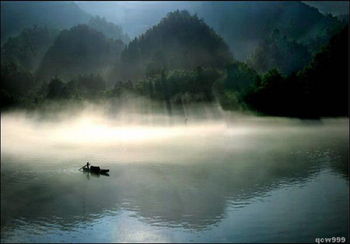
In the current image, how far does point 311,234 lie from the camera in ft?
87.4

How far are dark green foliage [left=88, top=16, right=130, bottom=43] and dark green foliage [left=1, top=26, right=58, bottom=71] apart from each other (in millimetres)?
17841

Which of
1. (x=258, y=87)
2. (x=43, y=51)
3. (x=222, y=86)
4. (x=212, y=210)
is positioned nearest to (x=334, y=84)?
(x=258, y=87)

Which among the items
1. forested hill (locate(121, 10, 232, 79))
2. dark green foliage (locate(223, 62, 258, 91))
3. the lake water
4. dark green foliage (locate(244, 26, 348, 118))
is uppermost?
forested hill (locate(121, 10, 232, 79))

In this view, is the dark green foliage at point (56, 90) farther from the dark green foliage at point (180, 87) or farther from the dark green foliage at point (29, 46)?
the dark green foliage at point (29, 46)

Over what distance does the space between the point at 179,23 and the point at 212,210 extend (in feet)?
275

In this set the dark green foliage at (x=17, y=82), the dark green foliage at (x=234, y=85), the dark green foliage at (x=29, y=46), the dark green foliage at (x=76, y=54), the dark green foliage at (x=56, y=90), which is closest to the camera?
the dark green foliage at (x=234, y=85)

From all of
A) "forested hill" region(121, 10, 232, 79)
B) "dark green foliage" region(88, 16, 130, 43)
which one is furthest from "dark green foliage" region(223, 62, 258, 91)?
"dark green foliage" region(88, 16, 130, 43)

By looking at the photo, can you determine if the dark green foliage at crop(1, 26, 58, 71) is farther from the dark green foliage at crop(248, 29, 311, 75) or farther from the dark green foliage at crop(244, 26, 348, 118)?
the dark green foliage at crop(244, 26, 348, 118)

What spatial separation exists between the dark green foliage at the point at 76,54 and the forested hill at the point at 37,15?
26.1 metres

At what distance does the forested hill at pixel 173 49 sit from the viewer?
106062mm

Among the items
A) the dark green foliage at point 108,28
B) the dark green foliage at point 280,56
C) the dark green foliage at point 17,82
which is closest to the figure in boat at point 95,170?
the dark green foliage at point 17,82

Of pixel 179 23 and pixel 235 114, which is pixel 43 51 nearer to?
pixel 179 23

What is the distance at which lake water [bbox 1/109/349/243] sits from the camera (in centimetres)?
2800

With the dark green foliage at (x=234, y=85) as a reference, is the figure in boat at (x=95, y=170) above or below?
below
